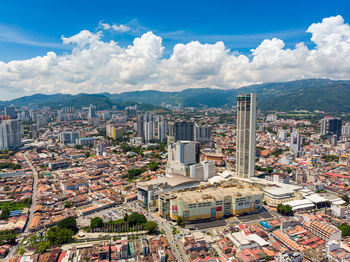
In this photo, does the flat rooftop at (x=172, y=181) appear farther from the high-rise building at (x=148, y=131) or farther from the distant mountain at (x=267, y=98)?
the distant mountain at (x=267, y=98)

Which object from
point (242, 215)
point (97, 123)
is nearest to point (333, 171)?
point (242, 215)

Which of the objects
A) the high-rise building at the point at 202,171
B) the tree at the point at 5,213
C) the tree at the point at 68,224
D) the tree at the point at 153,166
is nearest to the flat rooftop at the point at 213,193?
the high-rise building at the point at 202,171

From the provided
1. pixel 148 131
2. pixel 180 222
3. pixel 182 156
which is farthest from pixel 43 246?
pixel 148 131

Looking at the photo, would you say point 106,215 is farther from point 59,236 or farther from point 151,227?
point 151,227

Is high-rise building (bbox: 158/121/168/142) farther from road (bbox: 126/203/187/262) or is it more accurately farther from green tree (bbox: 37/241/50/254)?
green tree (bbox: 37/241/50/254)

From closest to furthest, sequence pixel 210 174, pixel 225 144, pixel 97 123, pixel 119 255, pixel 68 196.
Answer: pixel 119 255 < pixel 68 196 < pixel 210 174 < pixel 225 144 < pixel 97 123

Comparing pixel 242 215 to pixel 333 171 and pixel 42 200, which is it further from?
pixel 333 171
